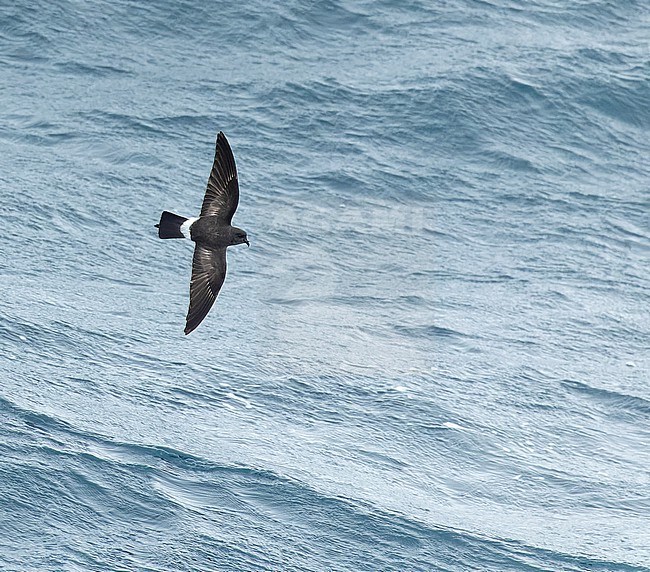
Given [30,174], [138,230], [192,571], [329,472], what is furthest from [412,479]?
[30,174]

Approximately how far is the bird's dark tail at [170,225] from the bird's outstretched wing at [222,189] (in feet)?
0.85

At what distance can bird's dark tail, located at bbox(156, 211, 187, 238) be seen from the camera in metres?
12.9

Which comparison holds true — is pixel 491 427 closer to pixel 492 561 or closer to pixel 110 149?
pixel 492 561

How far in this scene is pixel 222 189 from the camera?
1297 centimetres

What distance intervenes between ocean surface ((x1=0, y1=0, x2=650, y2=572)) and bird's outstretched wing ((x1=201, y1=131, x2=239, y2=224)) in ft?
11.7

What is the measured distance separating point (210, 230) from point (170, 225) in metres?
0.37

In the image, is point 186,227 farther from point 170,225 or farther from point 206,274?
point 206,274

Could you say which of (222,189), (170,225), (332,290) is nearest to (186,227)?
(170,225)

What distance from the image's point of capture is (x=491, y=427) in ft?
59.5


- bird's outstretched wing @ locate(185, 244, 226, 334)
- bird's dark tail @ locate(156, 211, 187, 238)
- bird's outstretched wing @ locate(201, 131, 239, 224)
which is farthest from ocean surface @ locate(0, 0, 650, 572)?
bird's outstretched wing @ locate(201, 131, 239, 224)

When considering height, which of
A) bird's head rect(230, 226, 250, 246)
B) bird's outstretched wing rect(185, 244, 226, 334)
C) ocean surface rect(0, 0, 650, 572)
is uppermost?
bird's head rect(230, 226, 250, 246)

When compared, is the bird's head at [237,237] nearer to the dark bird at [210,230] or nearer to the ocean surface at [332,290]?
the dark bird at [210,230]

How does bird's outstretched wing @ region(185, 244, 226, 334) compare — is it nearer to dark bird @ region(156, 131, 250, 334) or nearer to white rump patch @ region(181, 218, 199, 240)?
dark bird @ region(156, 131, 250, 334)

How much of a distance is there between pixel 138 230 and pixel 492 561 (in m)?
8.27
